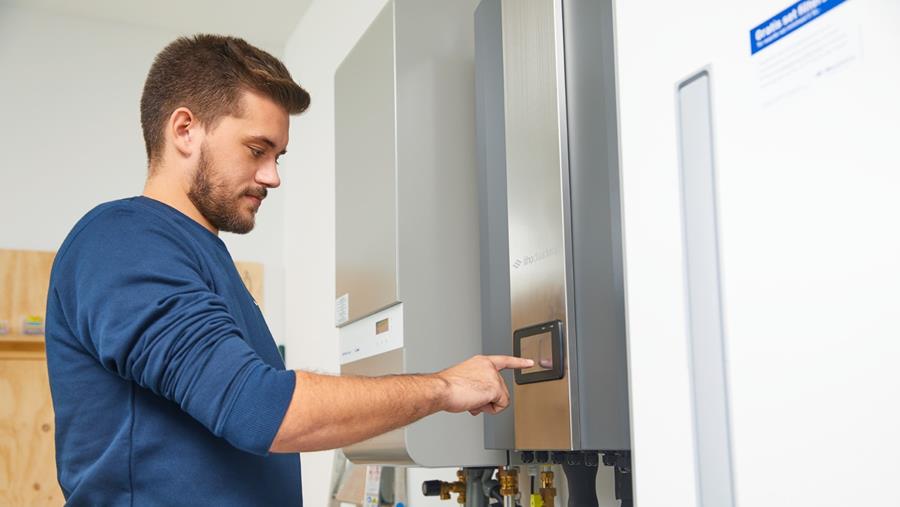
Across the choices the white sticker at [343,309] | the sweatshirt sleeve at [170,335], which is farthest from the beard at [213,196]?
the white sticker at [343,309]

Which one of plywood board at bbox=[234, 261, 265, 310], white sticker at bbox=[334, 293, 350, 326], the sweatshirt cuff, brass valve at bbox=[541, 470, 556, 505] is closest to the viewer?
the sweatshirt cuff

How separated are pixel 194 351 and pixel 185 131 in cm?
44

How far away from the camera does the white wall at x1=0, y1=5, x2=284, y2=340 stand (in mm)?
3631

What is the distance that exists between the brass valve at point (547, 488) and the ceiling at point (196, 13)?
8.38ft

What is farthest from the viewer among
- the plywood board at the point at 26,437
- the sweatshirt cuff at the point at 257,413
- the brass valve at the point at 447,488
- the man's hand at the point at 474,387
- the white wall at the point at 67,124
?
the white wall at the point at 67,124

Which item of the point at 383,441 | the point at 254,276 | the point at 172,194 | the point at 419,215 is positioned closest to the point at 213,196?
the point at 172,194

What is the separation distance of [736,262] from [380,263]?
0.95 metres

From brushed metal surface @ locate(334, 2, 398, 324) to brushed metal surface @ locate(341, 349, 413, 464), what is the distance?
0.10 metres

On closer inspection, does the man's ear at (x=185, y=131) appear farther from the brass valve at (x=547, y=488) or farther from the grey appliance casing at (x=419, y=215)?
the brass valve at (x=547, y=488)

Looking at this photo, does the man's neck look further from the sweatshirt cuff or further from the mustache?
the sweatshirt cuff

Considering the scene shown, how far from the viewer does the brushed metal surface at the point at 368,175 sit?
1834mm

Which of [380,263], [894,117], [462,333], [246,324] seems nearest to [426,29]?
[380,263]

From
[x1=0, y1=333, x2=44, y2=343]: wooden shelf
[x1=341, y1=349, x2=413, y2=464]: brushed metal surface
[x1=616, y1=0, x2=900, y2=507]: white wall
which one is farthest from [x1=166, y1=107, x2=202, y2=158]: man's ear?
[x1=0, y1=333, x2=44, y2=343]: wooden shelf

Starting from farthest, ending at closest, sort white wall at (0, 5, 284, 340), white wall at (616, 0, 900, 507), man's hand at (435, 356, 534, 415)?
white wall at (0, 5, 284, 340), man's hand at (435, 356, 534, 415), white wall at (616, 0, 900, 507)
